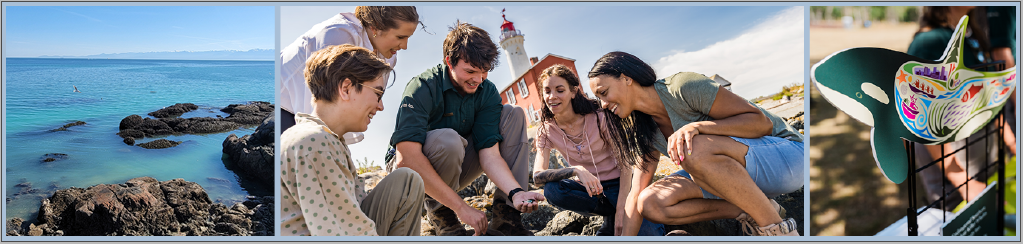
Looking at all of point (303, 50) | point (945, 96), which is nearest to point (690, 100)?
point (945, 96)

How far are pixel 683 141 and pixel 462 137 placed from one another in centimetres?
113

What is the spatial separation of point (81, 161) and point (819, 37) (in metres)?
3.64

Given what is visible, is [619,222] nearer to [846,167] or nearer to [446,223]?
[446,223]

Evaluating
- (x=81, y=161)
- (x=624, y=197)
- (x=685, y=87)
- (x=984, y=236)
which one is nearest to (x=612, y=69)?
(x=685, y=87)

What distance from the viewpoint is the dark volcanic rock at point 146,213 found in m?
2.91

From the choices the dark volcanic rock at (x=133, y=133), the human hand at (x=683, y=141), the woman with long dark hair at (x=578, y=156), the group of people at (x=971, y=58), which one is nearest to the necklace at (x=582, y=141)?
the woman with long dark hair at (x=578, y=156)

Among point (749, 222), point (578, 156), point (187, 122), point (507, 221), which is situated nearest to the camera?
point (749, 222)

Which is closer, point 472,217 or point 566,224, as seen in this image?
point 472,217

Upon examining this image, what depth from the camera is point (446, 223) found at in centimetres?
322

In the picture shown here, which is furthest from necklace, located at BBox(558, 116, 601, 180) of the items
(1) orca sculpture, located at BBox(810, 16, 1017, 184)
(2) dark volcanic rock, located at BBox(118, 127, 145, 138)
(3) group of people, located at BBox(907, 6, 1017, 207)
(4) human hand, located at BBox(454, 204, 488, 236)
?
(2) dark volcanic rock, located at BBox(118, 127, 145, 138)

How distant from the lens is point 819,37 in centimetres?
305

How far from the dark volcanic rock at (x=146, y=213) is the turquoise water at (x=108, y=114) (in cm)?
5

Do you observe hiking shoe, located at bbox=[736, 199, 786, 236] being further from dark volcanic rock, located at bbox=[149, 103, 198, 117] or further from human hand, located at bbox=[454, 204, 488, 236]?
dark volcanic rock, located at bbox=[149, 103, 198, 117]

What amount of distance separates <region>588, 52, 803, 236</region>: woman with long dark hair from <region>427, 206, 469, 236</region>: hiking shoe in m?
0.95
